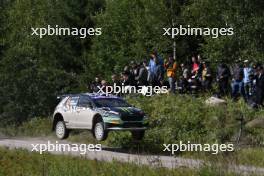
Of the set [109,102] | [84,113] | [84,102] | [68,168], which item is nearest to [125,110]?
[109,102]

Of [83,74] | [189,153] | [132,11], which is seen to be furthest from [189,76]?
[83,74]

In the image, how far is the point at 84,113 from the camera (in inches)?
1031

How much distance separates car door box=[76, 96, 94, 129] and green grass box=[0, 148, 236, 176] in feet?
14.8

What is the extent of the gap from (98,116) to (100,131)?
595 mm

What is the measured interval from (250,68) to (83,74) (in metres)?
26.5

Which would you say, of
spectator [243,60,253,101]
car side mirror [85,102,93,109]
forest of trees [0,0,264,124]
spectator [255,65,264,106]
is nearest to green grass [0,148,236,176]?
car side mirror [85,102,93,109]

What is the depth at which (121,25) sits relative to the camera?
4950 centimetres

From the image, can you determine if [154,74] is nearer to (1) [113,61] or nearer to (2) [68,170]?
(2) [68,170]

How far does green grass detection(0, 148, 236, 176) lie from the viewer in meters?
14.9

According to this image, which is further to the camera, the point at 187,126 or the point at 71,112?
the point at 187,126

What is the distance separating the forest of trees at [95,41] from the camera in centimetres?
2292

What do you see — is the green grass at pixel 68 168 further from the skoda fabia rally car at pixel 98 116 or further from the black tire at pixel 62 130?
the black tire at pixel 62 130

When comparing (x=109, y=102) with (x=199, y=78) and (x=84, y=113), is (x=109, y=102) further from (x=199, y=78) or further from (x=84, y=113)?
(x=199, y=78)

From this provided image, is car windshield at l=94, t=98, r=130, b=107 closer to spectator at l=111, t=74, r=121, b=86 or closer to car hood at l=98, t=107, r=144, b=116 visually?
car hood at l=98, t=107, r=144, b=116
